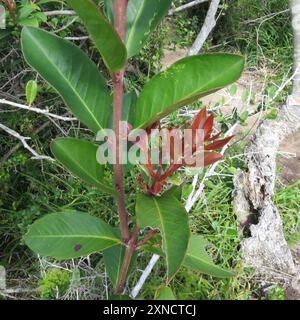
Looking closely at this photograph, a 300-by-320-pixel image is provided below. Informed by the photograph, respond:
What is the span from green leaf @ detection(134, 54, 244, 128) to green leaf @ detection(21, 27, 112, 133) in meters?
0.11

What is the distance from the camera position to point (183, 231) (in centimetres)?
104

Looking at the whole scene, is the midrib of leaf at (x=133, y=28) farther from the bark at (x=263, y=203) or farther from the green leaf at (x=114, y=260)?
the bark at (x=263, y=203)

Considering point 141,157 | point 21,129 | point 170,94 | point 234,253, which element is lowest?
point 234,253

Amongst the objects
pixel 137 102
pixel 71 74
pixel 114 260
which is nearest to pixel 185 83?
pixel 137 102

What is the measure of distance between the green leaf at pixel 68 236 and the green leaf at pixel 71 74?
317 mm

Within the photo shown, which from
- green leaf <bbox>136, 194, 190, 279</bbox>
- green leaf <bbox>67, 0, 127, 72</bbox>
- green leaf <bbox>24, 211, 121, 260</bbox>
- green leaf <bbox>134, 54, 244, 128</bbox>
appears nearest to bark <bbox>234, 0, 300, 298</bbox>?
green leaf <bbox>24, 211, 121, 260</bbox>

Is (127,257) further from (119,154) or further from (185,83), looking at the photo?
(185,83)

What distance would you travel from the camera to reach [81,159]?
3.70 ft

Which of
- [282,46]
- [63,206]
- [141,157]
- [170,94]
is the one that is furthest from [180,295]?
[282,46]

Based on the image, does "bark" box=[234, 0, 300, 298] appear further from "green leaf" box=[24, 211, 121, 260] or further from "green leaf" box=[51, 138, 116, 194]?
"green leaf" box=[51, 138, 116, 194]

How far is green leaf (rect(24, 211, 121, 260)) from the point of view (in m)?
1.29
